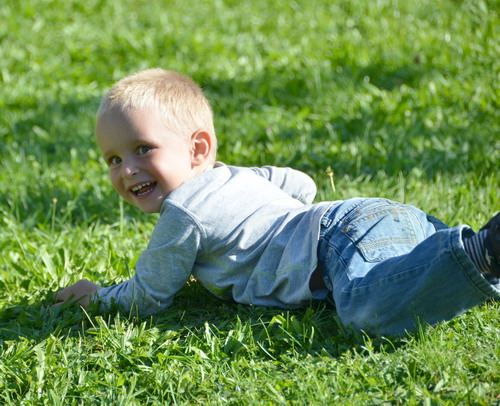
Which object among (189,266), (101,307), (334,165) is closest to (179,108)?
(189,266)

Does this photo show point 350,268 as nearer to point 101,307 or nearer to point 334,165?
point 101,307

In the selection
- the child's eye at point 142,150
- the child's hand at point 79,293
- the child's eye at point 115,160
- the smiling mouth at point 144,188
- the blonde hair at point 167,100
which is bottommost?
the child's hand at point 79,293

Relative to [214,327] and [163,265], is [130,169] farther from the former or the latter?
[214,327]

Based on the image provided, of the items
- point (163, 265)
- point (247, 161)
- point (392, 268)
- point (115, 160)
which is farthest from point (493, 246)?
point (247, 161)

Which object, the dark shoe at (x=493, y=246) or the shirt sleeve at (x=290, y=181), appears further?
the shirt sleeve at (x=290, y=181)

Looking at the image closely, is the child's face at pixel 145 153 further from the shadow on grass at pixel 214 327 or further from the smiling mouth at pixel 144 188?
the shadow on grass at pixel 214 327

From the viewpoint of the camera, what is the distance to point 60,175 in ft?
15.4

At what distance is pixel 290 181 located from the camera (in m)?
3.38

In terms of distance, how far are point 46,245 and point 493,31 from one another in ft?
12.6

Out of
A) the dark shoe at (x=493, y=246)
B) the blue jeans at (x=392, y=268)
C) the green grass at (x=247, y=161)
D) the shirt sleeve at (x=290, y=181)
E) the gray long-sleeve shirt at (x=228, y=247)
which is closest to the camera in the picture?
the dark shoe at (x=493, y=246)

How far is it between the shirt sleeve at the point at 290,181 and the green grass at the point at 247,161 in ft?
1.87

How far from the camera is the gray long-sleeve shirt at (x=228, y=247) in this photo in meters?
2.82

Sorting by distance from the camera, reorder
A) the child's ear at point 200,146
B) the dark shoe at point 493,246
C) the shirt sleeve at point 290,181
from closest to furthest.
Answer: the dark shoe at point 493,246 → the child's ear at point 200,146 → the shirt sleeve at point 290,181

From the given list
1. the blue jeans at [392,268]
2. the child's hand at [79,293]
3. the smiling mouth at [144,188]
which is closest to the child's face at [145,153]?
the smiling mouth at [144,188]
